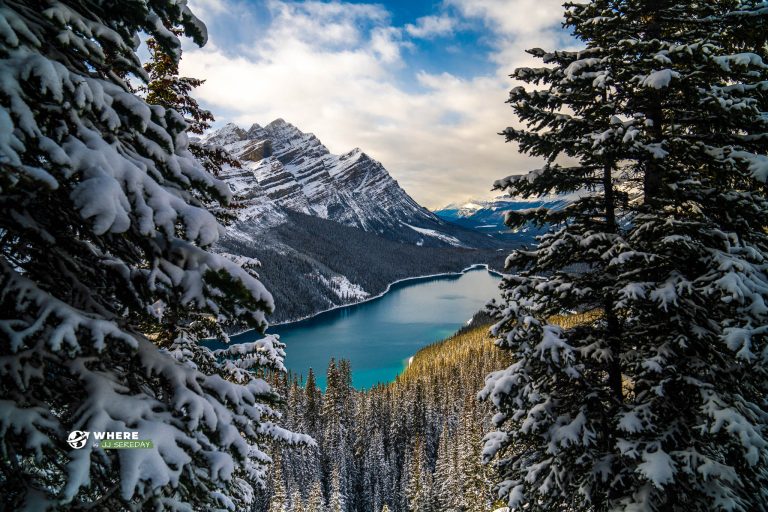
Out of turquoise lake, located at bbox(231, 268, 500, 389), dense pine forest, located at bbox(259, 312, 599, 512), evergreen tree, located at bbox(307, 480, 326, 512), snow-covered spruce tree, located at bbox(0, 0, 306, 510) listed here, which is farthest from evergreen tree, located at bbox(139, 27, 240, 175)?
turquoise lake, located at bbox(231, 268, 500, 389)

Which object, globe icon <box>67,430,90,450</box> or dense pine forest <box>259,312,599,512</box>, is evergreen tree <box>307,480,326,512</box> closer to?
dense pine forest <box>259,312,599,512</box>

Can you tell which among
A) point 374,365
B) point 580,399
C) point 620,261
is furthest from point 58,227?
point 374,365

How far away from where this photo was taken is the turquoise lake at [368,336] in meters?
111

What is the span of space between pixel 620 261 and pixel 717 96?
3021 mm

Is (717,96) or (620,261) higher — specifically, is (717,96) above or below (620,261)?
above

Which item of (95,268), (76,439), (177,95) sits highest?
(177,95)

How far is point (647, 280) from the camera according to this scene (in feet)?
21.7

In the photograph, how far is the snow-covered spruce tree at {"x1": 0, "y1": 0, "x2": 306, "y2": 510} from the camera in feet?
8.93

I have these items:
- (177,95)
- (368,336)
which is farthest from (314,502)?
(368,336)

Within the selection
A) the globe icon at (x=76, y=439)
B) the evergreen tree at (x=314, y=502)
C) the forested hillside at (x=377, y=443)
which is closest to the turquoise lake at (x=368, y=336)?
the forested hillside at (x=377, y=443)

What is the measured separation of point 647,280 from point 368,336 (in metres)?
142

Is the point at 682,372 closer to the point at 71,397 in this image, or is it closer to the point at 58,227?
the point at 71,397

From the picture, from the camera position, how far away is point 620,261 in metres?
5.86

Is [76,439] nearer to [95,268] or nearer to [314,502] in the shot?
[95,268]
